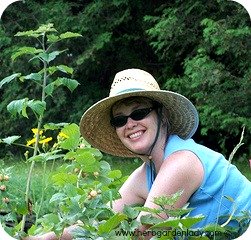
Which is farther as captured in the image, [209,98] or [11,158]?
[209,98]

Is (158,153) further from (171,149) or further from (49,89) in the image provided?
(49,89)

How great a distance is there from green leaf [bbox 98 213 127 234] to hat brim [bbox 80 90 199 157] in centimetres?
48

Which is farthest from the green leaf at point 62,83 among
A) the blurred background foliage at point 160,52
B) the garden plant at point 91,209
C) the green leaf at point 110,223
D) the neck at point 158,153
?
the blurred background foliage at point 160,52

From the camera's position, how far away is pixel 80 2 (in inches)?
250

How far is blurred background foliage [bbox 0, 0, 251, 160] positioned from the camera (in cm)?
611

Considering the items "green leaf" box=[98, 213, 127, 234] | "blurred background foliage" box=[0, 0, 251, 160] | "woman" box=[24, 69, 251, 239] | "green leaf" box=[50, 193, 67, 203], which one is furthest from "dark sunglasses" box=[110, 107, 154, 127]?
"blurred background foliage" box=[0, 0, 251, 160]

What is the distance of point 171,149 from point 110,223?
0.47 meters

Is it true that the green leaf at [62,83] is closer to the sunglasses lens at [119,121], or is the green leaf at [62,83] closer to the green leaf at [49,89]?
the green leaf at [49,89]

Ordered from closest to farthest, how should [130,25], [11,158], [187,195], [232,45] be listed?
[187,195] < [11,158] < [232,45] < [130,25]

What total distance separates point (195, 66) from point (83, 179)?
4.97 m

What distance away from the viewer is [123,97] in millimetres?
1487

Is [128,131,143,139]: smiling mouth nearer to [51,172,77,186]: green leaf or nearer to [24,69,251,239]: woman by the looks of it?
[24,69,251,239]: woman

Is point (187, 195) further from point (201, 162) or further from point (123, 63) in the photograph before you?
point (123, 63)

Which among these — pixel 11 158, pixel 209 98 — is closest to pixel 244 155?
pixel 209 98
